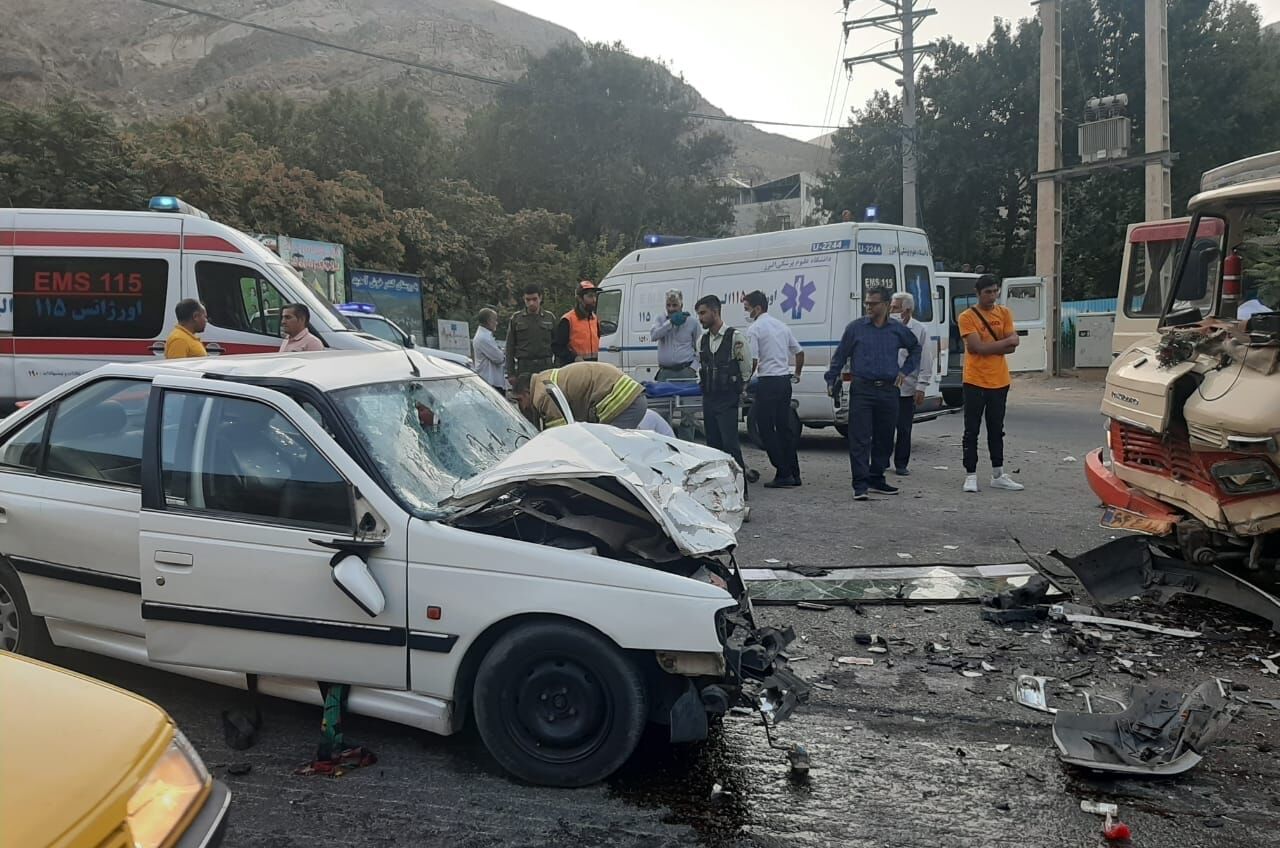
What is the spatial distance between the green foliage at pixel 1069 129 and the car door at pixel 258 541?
28.6 meters

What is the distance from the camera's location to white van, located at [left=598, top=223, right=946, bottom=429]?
37.0 feet

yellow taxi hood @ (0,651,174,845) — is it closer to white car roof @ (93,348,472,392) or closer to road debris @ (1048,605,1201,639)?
white car roof @ (93,348,472,392)

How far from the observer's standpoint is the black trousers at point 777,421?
870 centimetres

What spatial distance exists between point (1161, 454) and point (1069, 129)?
29.6 metres

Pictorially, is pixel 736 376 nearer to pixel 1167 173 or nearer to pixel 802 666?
pixel 802 666

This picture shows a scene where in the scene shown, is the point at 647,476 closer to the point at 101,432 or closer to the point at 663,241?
the point at 101,432

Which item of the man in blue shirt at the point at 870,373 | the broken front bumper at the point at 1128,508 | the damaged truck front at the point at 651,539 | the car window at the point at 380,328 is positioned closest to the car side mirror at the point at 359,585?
the damaged truck front at the point at 651,539

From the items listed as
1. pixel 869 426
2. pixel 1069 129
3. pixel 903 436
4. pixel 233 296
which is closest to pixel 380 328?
pixel 233 296

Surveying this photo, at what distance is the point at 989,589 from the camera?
5.55 meters

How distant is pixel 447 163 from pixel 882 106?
64.1 feet

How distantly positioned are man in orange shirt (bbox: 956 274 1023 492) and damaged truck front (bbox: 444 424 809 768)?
5.10 metres

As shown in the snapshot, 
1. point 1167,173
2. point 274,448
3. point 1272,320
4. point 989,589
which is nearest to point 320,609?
point 274,448

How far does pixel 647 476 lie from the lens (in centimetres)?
367

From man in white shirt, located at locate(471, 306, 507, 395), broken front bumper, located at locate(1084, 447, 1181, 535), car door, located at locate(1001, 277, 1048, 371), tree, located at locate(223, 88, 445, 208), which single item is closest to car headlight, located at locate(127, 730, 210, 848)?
broken front bumper, located at locate(1084, 447, 1181, 535)
